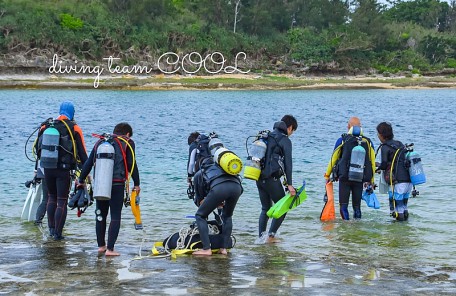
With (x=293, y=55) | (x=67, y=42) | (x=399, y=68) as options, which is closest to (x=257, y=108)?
(x=67, y=42)

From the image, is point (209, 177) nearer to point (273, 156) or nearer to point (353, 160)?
point (273, 156)

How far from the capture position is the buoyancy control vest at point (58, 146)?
1159cm

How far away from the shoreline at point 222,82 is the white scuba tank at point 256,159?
65631mm

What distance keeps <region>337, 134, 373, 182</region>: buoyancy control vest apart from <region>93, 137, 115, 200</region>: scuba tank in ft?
15.1

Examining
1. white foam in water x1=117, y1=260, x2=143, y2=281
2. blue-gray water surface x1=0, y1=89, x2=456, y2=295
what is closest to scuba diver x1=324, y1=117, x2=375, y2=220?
blue-gray water surface x1=0, y1=89, x2=456, y2=295

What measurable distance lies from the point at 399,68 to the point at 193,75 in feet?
94.7

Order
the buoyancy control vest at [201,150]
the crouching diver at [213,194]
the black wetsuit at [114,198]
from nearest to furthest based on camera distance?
the crouching diver at [213,194]
the black wetsuit at [114,198]
the buoyancy control vest at [201,150]

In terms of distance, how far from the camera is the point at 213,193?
417 inches

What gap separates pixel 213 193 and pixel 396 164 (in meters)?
4.52

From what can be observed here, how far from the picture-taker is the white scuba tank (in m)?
11.6

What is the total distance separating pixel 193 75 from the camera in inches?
3524

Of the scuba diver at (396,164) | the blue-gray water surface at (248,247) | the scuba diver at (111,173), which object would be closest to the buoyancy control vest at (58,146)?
the scuba diver at (111,173)

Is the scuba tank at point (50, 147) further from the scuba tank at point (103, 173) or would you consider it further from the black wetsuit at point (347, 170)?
the black wetsuit at point (347, 170)

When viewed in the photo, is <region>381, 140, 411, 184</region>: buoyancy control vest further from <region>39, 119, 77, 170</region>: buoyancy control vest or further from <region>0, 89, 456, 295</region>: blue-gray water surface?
<region>39, 119, 77, 170</region>: buoyancy control vest
